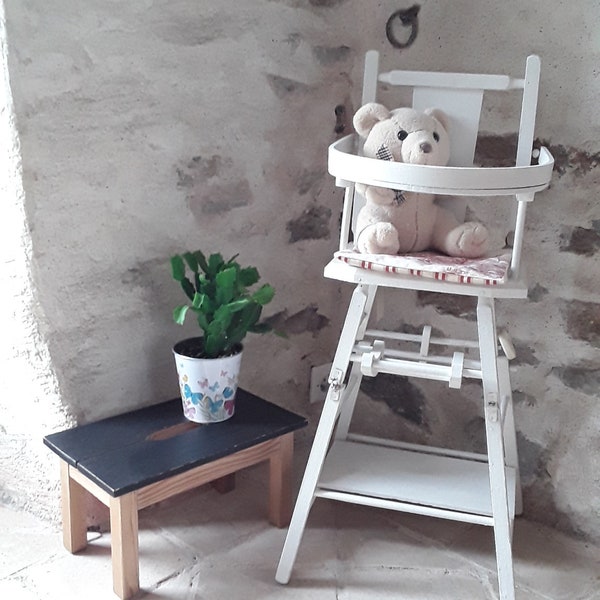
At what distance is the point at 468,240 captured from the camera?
57.4 inches

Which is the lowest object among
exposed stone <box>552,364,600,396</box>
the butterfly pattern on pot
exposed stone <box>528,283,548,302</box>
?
the butterfly pattern on pot

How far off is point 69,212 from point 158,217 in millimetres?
205

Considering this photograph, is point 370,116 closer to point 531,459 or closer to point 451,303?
point 451,303

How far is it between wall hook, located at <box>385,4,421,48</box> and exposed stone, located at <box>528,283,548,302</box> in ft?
2.06

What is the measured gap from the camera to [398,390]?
6.39 ft

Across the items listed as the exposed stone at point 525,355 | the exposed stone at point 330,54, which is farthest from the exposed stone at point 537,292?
the exposed stone at point 330,54

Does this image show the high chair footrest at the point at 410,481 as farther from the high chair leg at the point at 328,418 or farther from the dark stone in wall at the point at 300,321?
the dark stone in wall at the point at 300,321

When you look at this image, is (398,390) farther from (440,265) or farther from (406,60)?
(406,60)

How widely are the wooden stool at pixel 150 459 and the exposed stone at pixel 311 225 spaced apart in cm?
44

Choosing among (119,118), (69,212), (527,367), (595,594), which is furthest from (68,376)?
(595,594)

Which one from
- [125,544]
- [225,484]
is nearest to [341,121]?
[225,484]

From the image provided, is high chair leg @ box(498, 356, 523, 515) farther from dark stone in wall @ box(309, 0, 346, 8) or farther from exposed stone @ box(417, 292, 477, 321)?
dark stone in wall @ box(309, 0, 346, 8)

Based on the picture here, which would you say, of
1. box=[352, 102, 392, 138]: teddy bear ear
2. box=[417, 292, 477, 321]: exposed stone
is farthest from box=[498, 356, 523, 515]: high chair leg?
box=[352, 102, 392, 138]: teddy bear ear

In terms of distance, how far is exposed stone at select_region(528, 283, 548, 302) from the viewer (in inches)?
65.4
